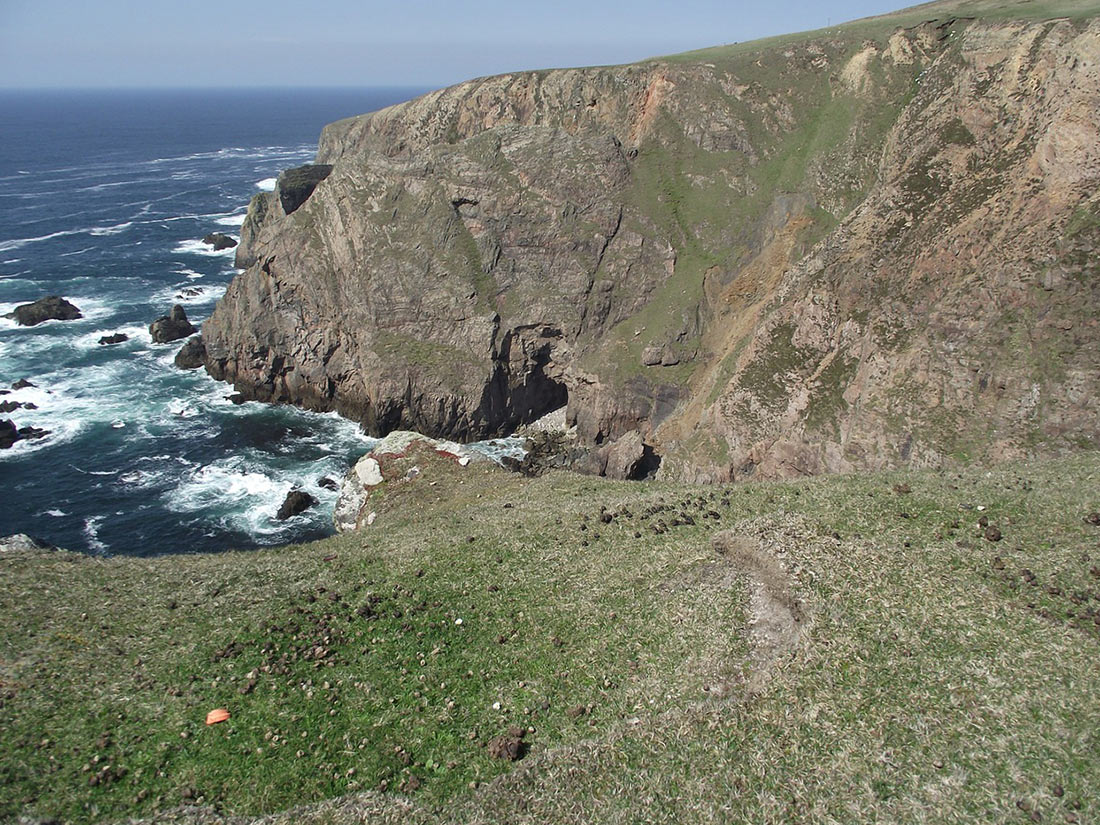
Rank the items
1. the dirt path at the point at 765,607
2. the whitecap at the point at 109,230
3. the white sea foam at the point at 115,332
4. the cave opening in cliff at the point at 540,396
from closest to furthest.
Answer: the dirt path at the point at 765,607, the cave opening in cliff at the point at 540,396, the white sea foam at the point at 115,332, the whitecap at the point at 109,230

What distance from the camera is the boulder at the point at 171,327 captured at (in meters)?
81.7

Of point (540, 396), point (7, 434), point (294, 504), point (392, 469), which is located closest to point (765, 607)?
point (392, 469)

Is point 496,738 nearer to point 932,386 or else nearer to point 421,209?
point 932,386

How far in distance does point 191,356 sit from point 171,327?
8.06m

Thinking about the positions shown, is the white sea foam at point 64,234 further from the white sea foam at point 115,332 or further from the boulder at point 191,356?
the boulder at point 191,356

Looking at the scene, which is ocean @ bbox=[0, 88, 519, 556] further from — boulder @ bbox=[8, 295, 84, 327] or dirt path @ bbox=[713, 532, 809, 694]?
dirt path @ bbox=[713, 532, 809, 694]

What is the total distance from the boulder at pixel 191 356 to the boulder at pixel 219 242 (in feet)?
147

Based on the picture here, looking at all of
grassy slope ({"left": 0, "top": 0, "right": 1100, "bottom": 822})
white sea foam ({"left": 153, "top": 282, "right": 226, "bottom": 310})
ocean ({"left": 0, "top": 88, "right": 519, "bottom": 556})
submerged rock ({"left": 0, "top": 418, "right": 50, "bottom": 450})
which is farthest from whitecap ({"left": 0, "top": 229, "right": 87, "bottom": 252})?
grassy slope ({"left": 0, "top": 0, "right": 1100, "bottom": 822})

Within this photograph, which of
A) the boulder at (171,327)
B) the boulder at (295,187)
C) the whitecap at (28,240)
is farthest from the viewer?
the whitecap at (28,240)

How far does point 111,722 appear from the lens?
48.3 ft

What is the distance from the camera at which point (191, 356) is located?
77.2 metres

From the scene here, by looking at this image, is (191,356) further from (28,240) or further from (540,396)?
(28,240)

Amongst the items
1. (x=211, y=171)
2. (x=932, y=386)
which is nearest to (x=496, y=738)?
(x=932, y=386)

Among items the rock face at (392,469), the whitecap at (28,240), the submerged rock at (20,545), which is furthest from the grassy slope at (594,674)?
the whitecap at (28,240)
